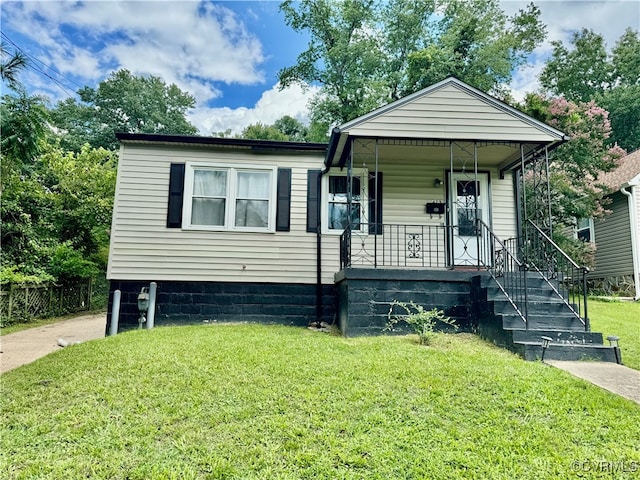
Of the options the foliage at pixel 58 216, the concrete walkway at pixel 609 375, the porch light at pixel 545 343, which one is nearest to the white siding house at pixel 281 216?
the porch light at pixel 545 343

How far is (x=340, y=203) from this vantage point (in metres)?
7.88

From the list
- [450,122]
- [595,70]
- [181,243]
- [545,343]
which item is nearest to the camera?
[545,343]

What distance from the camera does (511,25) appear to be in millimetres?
18250

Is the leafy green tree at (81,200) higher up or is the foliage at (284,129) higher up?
the foliage at (284,129)

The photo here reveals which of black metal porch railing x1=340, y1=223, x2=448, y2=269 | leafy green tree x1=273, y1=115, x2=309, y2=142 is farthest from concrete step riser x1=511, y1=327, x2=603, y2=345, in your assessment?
leafy green tree x1=273, y1=115, x2=309, y2=142

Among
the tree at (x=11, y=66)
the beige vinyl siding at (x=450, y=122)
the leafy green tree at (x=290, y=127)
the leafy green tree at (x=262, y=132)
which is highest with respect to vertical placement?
the leafy green tree at (x=290, y=127)

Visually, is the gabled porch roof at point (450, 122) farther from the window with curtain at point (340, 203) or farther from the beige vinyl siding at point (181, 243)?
the beige vinyl siding at point (181, 243)

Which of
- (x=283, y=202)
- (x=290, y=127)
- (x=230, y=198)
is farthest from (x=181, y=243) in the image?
(x=290, y=127)

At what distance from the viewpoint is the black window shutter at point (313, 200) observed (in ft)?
25.2

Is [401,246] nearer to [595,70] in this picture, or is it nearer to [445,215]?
[445,215]

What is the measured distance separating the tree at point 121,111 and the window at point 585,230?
23954mm

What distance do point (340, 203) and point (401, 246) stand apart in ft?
4.93

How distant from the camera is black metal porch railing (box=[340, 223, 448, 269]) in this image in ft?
24.7

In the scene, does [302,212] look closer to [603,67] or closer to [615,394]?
[615,394]
